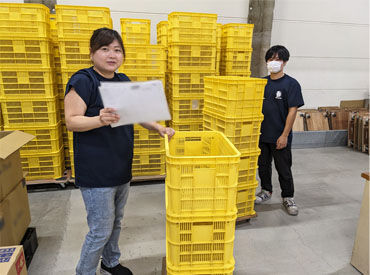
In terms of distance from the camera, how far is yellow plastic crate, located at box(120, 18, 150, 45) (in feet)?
12.4

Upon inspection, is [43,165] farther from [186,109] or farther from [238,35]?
[238,35]

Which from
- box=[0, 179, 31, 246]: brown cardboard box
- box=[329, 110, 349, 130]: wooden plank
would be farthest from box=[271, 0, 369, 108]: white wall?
box=[0, 179, 31, 246]: brown cardboard box

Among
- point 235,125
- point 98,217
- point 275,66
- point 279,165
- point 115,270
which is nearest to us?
point 98,217

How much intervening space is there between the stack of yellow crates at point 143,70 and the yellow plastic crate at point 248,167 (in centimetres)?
138

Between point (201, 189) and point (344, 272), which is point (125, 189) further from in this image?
point (344, 272)

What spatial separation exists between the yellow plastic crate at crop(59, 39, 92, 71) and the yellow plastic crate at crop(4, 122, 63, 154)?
2.76 ft

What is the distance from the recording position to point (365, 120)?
512cm

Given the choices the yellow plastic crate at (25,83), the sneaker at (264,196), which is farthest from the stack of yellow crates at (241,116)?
the yellow plastic crate at (25,83)

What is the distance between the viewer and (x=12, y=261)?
149 cm

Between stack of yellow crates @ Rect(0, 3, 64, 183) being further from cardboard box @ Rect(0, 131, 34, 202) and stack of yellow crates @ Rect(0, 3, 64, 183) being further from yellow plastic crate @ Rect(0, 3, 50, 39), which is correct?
cardboard box @ Rect(0, 131, 34, 202)

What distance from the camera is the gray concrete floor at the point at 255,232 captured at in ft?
7.37

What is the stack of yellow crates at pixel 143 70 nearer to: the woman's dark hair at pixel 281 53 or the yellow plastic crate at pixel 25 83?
the yellow plastic crate at pixel 25 83

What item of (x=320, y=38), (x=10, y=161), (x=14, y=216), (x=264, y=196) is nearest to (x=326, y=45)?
(x=320, y=38)

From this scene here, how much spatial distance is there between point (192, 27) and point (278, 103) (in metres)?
1.55
